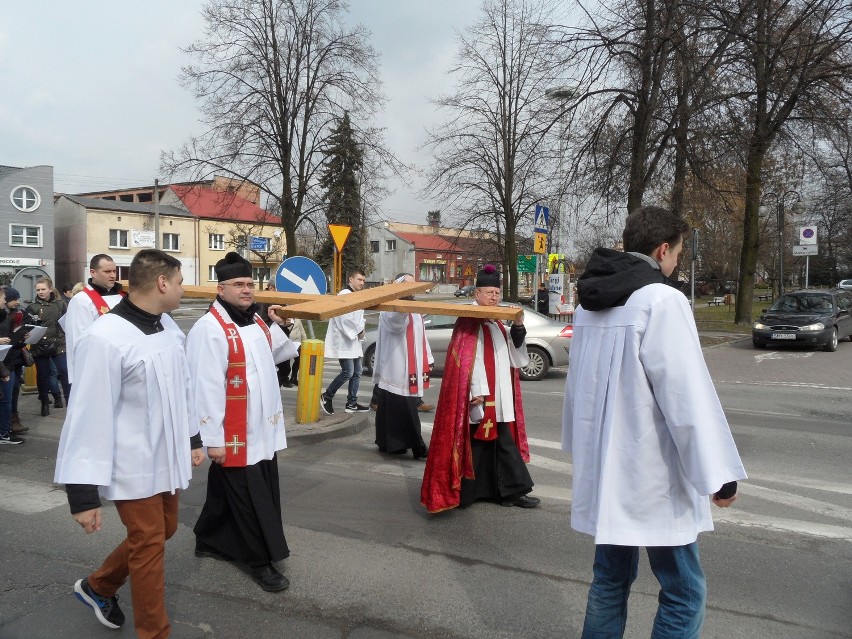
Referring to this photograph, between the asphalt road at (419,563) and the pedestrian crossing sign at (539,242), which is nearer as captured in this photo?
the asphalt road at (419,563)

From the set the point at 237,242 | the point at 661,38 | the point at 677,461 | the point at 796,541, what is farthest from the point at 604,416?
the point at 237,242

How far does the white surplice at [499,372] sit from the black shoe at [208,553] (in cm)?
200

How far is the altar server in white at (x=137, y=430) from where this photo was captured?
3.07 m

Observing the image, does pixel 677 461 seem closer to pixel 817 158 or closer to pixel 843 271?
pixel 817 158

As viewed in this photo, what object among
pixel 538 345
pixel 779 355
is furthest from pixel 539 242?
pixel 779 355

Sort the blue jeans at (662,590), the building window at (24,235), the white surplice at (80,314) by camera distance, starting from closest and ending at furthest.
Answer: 1. the blue jeans at (662,590)
2. the white surplice at (80,314)
3. the building window at (24,235)

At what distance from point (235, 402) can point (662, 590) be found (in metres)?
2.50

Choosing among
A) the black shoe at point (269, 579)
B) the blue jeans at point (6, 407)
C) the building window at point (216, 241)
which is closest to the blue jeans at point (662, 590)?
the black shoe at point (269, 579)

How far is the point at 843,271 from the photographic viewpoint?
63094 mm

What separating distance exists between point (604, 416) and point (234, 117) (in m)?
23.0

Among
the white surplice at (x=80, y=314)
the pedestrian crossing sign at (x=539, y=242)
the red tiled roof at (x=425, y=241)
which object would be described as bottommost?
the white surplice at (x=80, y=314)

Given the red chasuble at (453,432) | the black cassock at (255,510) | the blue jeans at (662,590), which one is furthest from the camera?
the red chasuble at (453,432)

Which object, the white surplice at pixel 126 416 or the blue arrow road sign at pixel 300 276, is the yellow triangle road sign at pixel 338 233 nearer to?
the blue arrow road sign at pixel 300 276

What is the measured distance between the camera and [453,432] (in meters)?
5.27
